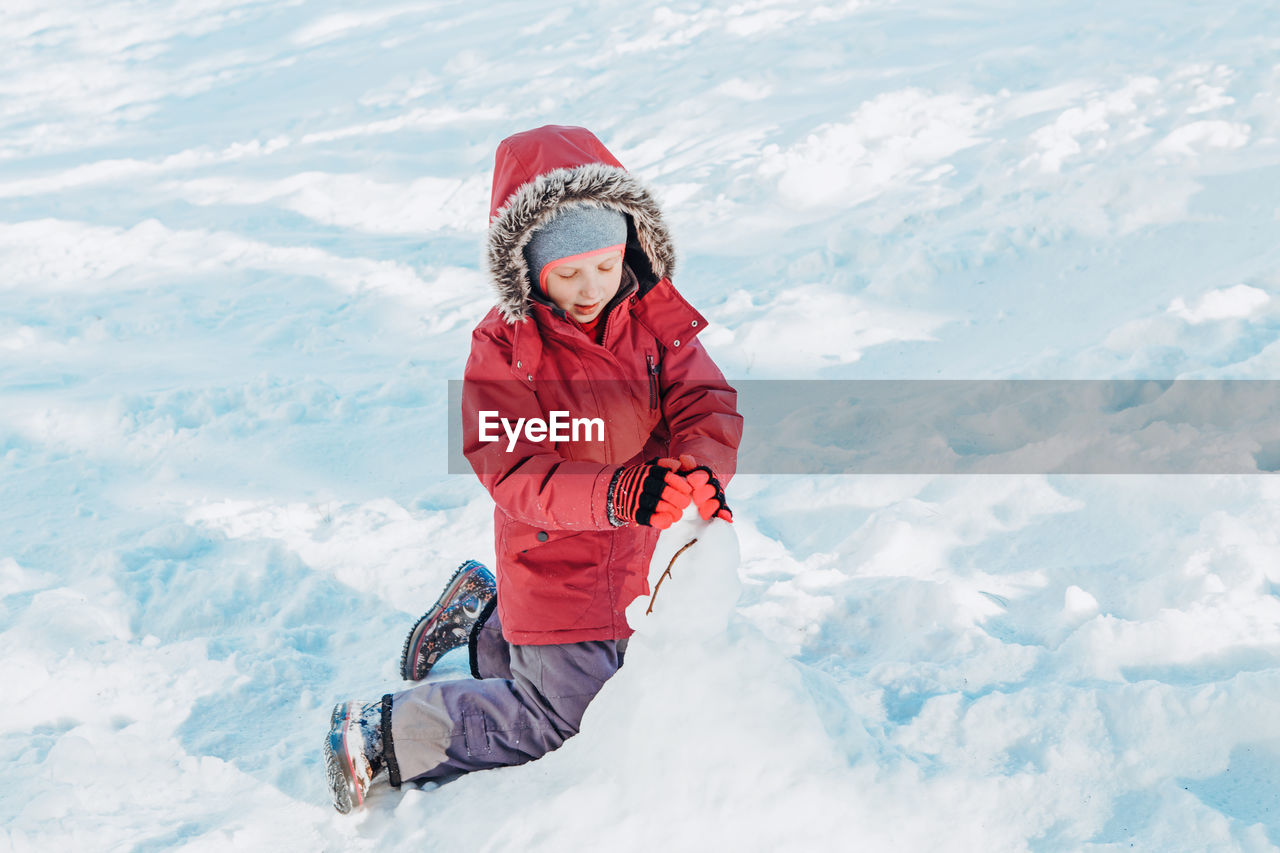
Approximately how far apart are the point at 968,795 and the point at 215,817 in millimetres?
1422

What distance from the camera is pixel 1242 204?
14.9 ft

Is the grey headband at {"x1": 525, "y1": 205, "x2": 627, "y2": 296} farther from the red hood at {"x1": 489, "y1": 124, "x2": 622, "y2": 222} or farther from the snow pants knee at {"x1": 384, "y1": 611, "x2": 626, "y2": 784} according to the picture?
the snow pants knee at {"x1": 384, "y1": 611, "x2": 626, "y2": 784}

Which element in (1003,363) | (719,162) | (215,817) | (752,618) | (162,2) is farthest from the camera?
(162,2)

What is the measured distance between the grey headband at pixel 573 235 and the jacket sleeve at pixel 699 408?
0.29 meters

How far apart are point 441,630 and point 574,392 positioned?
807 millimetres

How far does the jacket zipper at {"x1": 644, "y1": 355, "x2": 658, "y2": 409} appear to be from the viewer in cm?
217

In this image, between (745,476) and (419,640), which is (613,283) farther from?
(745,476)

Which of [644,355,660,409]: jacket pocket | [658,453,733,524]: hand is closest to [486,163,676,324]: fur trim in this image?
[644,355,660,409]: jacket pocket

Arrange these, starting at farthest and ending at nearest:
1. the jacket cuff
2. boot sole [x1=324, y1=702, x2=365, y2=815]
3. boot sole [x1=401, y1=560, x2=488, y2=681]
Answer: boot sole [x1=401, y1=560, x2=488, y2=681]
boot sole [x1=324, y1=702, x2=365, y2=815]
the jacket cuff

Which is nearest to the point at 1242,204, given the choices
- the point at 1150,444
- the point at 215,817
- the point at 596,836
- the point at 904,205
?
the point at 904,205

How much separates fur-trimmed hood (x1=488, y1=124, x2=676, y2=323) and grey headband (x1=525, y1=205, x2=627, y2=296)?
21 millimetres

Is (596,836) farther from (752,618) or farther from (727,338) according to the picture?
(727,338)

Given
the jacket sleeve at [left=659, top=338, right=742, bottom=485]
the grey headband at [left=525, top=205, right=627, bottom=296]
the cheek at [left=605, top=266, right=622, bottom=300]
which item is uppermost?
the grey headband at [left=525, top=205, right=627, bottom=296]

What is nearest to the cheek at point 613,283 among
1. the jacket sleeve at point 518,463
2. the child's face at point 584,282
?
the child's face at point 584,282
